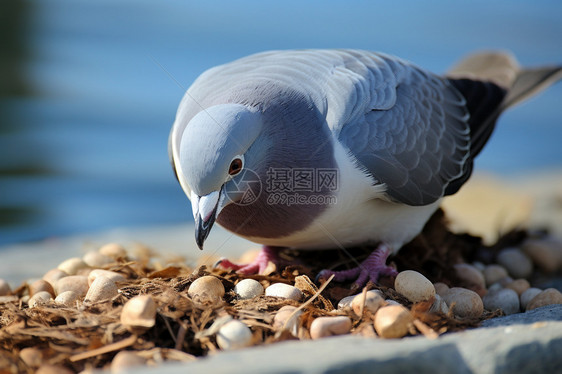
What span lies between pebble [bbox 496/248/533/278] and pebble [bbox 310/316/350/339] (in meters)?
2.32

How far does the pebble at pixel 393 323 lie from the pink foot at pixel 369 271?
82 centimetres

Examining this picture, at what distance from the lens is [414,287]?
10.7 feet

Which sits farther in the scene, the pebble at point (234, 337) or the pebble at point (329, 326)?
the pebble at point (329, 326)

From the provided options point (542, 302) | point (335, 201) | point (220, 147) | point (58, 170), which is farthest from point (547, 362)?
point (58, 170)

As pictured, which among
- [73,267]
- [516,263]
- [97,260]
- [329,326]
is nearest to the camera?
[329,326]

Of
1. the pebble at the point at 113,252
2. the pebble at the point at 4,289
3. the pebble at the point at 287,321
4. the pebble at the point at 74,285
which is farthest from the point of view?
the pebble at the point at 113,252

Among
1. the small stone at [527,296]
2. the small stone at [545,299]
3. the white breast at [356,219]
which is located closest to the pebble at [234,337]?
the white breast at [356,219]

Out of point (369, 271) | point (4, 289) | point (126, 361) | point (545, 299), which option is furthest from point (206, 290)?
point (545, 299)

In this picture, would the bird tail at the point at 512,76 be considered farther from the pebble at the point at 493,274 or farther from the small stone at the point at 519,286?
the small stone at the point at 519,286

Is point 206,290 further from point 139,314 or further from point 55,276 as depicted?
point 55,276

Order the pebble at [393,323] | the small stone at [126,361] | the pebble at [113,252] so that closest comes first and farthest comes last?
the small stone at [126,361], the pebble at [393,323], the pebble at [113,252]

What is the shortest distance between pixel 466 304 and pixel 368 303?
24.5 inches

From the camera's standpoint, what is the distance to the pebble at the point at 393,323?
106 inches

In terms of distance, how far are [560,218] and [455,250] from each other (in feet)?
7.42
